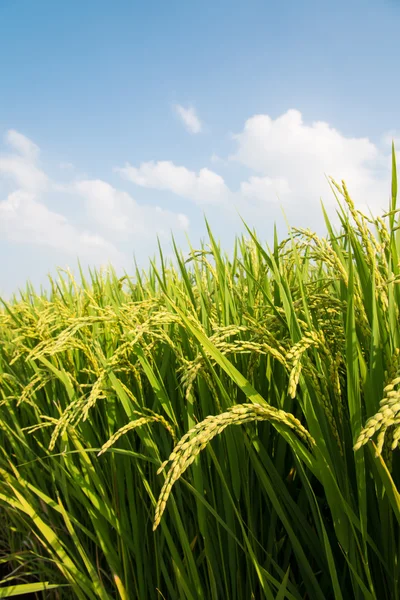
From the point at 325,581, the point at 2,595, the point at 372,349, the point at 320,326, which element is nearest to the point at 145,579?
the point at 2,595

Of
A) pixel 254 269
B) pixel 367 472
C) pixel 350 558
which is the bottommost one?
pixel 350 558

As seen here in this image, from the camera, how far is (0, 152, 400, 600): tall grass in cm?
96

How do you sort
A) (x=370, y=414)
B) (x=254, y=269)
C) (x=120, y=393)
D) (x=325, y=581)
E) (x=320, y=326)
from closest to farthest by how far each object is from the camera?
(x=370, y=414) → (x=325, y=581) → (x=320, y=326) → (x=120, y=393) → (x=254, y=269)

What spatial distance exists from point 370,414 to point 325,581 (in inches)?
21.4

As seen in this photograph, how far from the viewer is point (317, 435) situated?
1.00 m

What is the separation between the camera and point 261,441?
1332mm

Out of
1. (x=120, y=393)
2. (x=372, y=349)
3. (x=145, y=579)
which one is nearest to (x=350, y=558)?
(x=372, y=349)

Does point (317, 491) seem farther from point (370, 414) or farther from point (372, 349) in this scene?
point (372, 349)

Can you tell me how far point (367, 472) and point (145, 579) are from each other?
1.00m

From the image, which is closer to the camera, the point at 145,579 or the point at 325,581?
the point at 325,581

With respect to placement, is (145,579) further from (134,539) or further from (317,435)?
(317,435)

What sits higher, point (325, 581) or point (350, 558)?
point (350, 558)

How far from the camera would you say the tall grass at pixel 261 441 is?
3.16ft

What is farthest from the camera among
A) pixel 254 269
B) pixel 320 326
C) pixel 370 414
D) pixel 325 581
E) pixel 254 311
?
pixel 254 269
